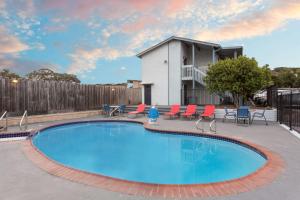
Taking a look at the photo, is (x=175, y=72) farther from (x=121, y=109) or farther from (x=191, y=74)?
(x=121, y=109)

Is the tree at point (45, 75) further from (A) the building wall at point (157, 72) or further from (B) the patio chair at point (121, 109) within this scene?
(B) the patio chair at point (121, 109)

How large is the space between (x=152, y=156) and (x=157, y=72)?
1359 cm

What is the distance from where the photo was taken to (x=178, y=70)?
1819cm

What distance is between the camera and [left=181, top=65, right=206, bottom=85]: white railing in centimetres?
1723

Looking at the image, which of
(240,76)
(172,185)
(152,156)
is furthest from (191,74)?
(172,185)

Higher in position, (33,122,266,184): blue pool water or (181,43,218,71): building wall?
(181,43,218,71): building wall

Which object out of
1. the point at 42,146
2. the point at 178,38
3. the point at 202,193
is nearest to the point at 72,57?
the point at 178,38

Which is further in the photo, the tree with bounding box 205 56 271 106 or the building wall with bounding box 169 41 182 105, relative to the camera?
the building wall with bounding box 169 41 182 105

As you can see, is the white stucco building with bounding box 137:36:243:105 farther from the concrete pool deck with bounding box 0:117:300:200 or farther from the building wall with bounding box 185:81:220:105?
the concrete pool deck with bounding box 0:117:300:200

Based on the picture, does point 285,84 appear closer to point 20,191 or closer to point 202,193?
point 202,193

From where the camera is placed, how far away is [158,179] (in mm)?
5027

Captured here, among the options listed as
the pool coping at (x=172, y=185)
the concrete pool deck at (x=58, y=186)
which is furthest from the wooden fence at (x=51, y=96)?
the pool coping at (x=172, y=185)

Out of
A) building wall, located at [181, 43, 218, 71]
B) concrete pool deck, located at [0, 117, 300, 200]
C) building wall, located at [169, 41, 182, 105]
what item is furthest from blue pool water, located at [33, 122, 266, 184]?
building wall, located at [181, 43, 218, 71]

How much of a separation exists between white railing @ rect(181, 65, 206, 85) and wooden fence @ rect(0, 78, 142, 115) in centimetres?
661
